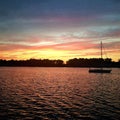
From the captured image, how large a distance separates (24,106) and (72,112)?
817 cm

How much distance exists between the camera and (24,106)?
3341 cm

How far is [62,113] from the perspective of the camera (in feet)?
95.7

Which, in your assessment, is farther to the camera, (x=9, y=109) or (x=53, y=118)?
(x=9, y=109)

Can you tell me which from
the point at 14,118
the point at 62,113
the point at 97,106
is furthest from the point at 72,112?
the point at 14,118

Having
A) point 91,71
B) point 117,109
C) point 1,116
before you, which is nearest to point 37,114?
point 1,116

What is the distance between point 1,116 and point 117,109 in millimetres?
16506

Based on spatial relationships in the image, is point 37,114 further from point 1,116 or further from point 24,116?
point 1,116

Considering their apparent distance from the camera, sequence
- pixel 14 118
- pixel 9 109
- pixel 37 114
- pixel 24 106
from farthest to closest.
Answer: pixel 24 106
pixel 9 109
pixel 37 114
pixel 14 118

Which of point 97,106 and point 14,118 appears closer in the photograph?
point 14,118

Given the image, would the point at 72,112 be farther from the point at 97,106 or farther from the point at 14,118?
the point at 14,118

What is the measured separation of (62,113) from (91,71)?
12796 centimetres

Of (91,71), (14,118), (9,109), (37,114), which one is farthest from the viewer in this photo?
(91,71)

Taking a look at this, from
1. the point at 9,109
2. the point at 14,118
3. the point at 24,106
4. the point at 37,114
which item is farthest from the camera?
the point at 24,106

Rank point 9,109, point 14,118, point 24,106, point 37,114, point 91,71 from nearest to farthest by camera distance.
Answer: point 14,118 → point 37,114 → point 9,109 → point 24,106 → point 91,71
